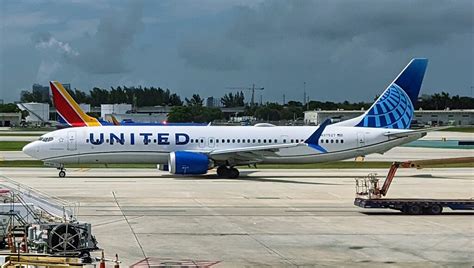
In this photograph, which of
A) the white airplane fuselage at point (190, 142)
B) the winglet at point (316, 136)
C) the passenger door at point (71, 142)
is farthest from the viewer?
the winglet at point (316, 136)

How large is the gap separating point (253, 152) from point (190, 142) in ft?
13.9

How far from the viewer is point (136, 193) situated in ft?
123

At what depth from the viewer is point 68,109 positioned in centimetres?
8281

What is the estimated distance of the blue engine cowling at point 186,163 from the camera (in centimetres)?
4647

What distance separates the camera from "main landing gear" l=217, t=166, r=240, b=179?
4884cm

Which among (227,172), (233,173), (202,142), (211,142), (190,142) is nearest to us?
(233,173)

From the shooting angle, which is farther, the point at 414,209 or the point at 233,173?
the point at 233,173

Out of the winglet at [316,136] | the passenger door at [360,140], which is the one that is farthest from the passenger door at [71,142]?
the passenger door at [360,140]

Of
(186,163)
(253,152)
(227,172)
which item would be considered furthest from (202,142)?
(253,152)

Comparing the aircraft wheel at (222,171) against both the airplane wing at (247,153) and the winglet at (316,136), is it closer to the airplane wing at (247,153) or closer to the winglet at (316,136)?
the airplane wing at (247,153)

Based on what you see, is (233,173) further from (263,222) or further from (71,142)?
(263,222)

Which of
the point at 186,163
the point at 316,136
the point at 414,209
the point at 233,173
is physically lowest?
the point at 414,209

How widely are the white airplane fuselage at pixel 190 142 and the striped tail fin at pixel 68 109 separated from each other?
32.4 m

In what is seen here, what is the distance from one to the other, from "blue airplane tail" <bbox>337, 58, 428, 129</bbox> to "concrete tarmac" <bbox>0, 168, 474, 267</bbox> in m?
6.77
